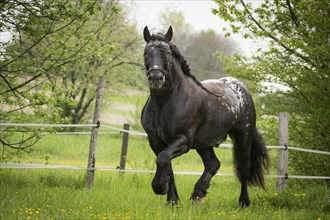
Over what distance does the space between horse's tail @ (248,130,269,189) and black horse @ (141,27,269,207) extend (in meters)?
0.19

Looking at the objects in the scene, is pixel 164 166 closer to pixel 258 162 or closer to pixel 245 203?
pixel 245 203

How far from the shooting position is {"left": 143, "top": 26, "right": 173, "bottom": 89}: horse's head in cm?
506

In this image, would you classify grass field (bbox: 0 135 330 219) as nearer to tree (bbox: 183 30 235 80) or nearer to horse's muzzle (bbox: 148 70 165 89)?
horse's muzzle (bbox: 148 70 165 89)

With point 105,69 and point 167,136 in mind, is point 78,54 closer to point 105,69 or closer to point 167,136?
point 167,136

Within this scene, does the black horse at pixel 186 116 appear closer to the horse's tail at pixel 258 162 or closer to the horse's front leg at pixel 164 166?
the horse's front leg at pixel 164 166

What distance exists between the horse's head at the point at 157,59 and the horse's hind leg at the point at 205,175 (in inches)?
61.1

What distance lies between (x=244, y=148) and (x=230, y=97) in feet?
2.83

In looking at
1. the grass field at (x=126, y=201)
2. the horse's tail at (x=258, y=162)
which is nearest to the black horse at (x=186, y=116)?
the horse's tail at (x=258, y=162)

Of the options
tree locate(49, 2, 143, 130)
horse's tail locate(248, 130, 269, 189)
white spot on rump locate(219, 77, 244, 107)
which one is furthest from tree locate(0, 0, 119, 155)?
tree locate(49, 2, 143, 130)

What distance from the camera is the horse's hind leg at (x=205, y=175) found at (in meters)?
6.09

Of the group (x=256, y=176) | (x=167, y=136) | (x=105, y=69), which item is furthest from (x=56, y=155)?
(x=167, y=136)

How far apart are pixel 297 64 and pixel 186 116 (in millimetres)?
5494

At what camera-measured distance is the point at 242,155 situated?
7199 millimetres

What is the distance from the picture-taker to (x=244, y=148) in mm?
7164
